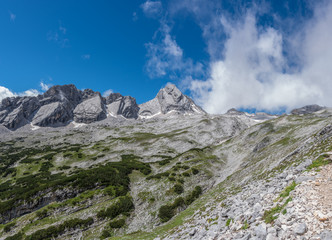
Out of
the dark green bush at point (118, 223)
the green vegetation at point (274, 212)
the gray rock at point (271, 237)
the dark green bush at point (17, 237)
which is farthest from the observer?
the dark green bush at point (118, 223)

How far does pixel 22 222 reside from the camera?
107ft

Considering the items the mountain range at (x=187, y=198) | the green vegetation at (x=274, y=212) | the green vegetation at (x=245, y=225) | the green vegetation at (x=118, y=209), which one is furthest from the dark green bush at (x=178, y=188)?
the green vegetation at (x=274, y=212)

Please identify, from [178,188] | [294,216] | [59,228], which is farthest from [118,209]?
[294,216]

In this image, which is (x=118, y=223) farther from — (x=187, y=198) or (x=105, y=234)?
(x=187, y=198)

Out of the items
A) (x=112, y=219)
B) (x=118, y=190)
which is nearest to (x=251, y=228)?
(x=112, y=219)

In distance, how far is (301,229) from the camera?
716cm

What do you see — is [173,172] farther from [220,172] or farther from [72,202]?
[72,202]

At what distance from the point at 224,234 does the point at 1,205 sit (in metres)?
50.2

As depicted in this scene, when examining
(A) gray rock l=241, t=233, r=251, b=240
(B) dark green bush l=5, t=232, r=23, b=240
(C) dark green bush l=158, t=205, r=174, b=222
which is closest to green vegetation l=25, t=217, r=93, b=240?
(B) dark green bush l=5, t=232, r=23, b=240

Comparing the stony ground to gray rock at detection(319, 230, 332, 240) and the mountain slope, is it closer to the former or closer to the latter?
gray rock at detection(319, 230, 332, 240)

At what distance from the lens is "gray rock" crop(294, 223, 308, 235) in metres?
7.12

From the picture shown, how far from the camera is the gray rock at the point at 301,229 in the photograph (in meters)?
7.12

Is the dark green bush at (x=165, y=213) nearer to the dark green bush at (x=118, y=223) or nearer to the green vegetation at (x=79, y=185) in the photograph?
the dark green bush at (x=118, y=223)

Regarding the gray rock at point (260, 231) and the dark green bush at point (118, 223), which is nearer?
the gray rock at point (260, 231)
